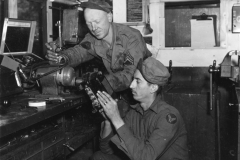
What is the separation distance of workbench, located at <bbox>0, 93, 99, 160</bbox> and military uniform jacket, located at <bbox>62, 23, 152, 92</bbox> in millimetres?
361

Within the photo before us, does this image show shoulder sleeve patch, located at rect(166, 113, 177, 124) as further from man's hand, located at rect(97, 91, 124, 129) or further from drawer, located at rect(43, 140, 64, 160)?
drawer, located at rect(43, 140, 64, 160)

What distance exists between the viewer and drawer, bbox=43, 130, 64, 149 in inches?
88.0

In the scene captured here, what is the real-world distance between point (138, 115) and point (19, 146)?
95 cm

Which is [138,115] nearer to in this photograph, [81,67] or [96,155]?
[96,155]

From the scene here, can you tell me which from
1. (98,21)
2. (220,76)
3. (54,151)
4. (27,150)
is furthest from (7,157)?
(220,76)

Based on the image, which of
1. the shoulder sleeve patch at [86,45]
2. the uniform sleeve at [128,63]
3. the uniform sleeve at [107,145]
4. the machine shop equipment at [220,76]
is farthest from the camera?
the shoulder sleeve patch at [86,45]

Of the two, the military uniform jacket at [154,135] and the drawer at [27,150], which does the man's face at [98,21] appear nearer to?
the military uniform jacket at [154,135]

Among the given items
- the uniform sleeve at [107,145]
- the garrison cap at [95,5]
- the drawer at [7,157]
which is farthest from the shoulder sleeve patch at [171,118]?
the garrison cap at [95,5]

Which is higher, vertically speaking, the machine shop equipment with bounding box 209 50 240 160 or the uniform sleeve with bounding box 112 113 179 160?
the machine shop equipment with bounding box 209 50 240 160

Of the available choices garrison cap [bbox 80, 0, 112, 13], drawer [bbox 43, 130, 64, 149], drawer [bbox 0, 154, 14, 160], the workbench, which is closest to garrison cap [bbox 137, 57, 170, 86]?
the workbench

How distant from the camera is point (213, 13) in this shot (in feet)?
11.9

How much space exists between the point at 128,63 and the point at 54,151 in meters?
1.02

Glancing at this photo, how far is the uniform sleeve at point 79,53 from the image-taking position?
2.64m

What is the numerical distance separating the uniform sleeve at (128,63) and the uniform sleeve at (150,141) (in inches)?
26.7
